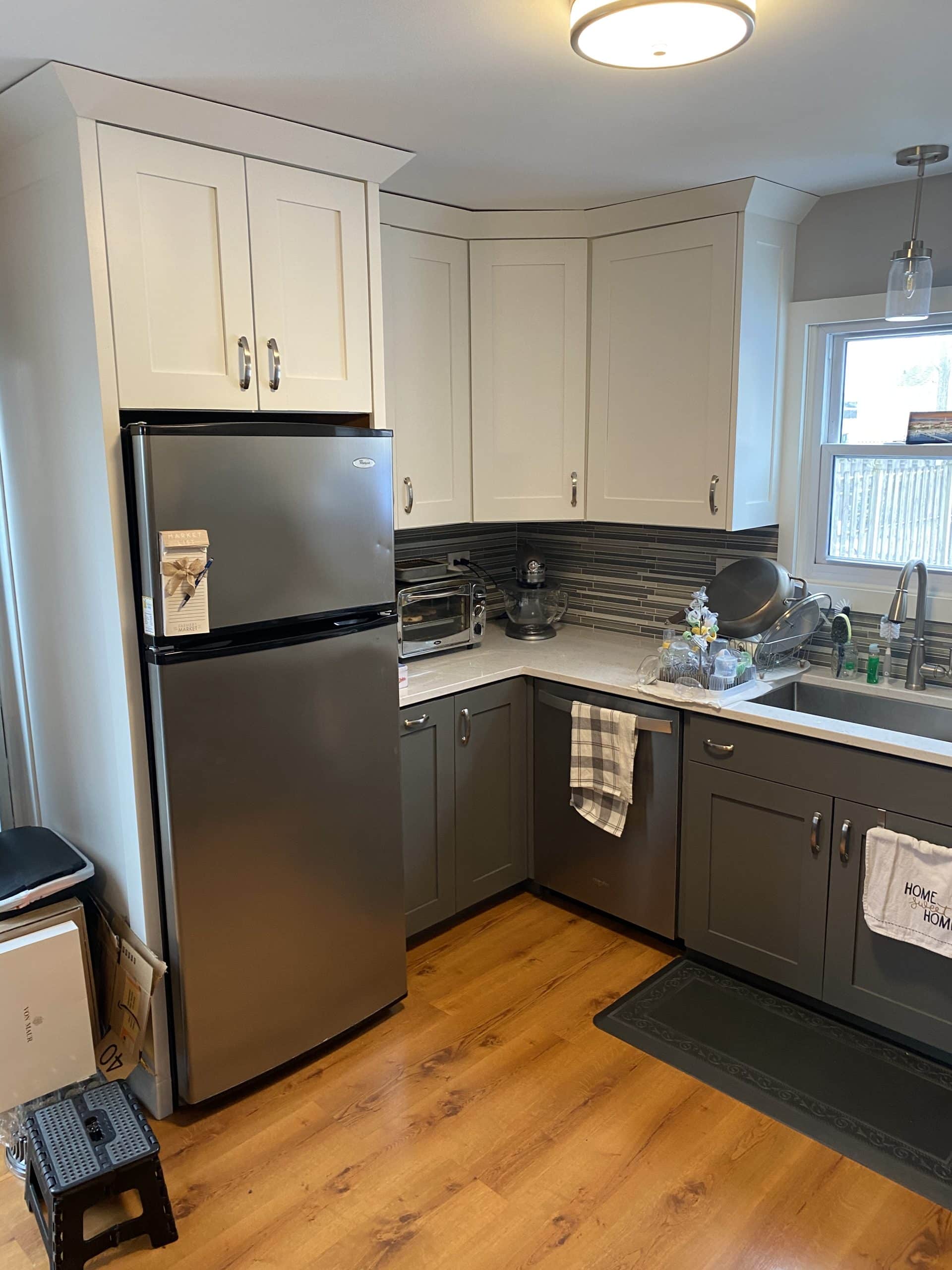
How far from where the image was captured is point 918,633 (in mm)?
2748

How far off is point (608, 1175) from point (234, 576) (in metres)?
1.53

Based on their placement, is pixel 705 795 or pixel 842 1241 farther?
pixel 705 795

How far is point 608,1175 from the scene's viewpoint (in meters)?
2.06

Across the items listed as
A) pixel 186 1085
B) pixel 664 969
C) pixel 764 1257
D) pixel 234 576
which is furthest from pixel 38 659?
pixel 764 1257

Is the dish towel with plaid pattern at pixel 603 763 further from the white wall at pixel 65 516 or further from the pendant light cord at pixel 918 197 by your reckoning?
the pendant light cord at pixel 918 197

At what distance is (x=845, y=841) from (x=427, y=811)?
1.17m

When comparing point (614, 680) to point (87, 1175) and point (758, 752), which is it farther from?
point (87, 1175)

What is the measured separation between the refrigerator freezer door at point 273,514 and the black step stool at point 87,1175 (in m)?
1.04

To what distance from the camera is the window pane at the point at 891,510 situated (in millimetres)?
2791

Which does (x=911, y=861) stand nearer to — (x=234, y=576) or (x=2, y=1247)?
(x=234, y=576)

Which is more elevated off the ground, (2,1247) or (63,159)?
(63,159)

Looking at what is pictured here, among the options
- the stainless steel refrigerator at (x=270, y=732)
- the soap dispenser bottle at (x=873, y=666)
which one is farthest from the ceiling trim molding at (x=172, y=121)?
the soap dispenser bottle at (x=873, y=666)

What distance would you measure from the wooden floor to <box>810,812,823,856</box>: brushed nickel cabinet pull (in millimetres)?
655

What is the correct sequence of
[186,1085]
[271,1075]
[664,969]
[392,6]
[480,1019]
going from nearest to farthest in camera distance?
1. [392,6]
2. [186,1085]
3. [271,1075]
4. [480,1019]
5. [664,969]
